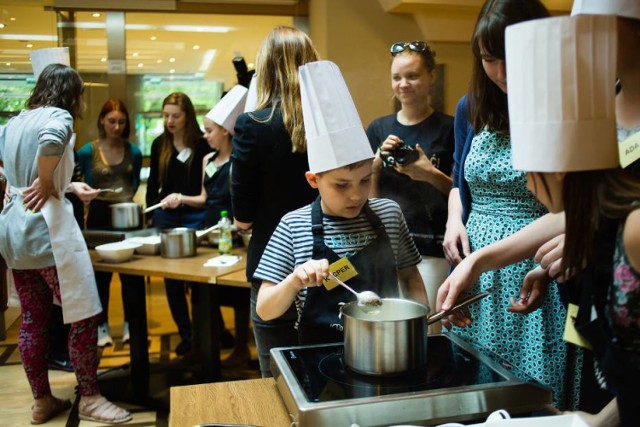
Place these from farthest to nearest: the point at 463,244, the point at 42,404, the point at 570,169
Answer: the point at 42,404 → the point at 463,244 → the point at 570,169

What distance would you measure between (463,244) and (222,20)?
3254 mm

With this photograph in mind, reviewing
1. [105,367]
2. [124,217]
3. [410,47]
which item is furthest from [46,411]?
[410,47]

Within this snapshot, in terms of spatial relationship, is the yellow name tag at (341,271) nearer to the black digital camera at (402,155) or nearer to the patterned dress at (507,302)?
the patterned dress at (507,302)

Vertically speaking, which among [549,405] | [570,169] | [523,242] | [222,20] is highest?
[222,20]

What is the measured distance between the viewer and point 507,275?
4.51 feet

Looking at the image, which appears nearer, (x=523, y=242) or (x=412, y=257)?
(x=523, y=242)

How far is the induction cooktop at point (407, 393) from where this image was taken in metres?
0.89

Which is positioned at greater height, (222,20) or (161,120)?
(222,20)

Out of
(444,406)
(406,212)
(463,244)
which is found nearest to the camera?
(444,406)

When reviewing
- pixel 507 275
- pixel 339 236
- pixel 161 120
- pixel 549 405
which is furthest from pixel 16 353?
pixel 549 405

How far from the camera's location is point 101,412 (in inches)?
107

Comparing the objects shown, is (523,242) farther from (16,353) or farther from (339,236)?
(16,353)

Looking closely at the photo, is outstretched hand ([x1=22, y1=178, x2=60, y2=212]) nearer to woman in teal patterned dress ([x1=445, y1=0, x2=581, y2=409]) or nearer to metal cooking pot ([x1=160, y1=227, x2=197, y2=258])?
metal cooking pot ([x1=160, y1=227, x2=197, y2=258])

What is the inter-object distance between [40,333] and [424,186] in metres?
1.69
